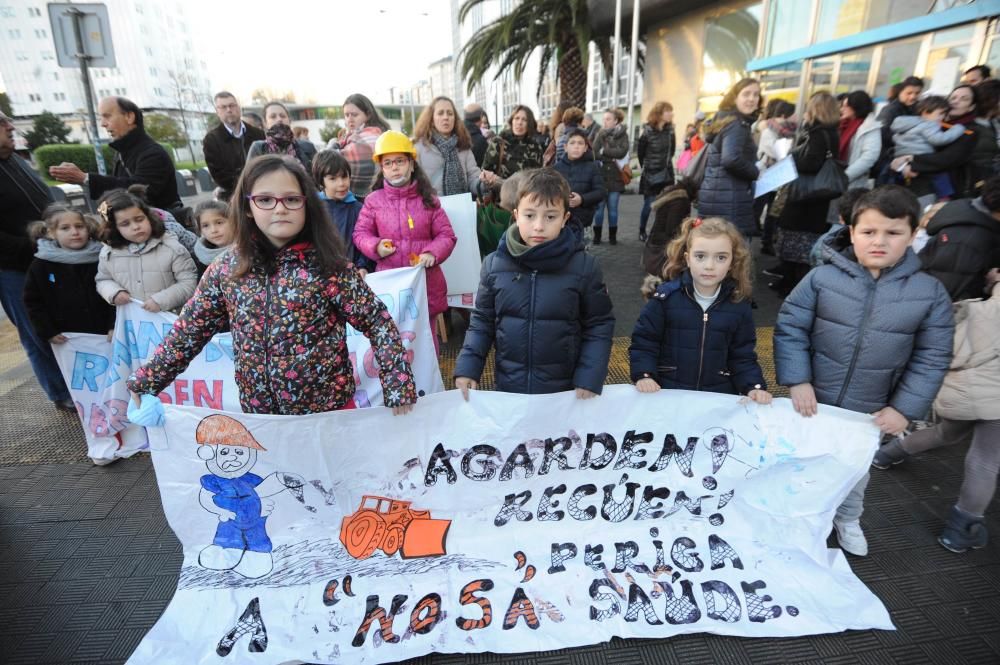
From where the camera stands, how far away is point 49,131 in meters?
28.9

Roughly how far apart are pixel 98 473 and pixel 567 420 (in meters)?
2.88

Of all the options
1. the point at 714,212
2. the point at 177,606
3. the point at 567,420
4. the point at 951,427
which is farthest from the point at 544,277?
the point at 714,212

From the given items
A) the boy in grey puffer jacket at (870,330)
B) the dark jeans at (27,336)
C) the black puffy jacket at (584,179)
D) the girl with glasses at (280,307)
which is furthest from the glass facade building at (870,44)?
the dark jeans at (27,336)

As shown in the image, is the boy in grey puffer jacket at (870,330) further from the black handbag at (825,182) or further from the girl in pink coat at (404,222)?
the black handbag at (825,182)

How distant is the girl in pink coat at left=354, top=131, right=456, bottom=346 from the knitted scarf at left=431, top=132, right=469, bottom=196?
3.66ft

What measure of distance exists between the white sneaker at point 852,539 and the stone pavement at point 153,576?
0.05 m

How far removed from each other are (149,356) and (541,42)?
14.2 metres

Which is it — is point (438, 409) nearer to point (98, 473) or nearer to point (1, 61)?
point (98, 473)

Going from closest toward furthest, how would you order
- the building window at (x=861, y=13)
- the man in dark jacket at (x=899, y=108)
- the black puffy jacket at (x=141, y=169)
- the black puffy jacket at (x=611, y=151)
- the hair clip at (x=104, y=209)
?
the hair clip at (x=104, y=209) → the black puffy jacket at (x=141, y=169) → the man in dark jacket at (x=899, y=108) → the black puffy jacket at (x=611, y=151) → the building window at (x=861, y=13)

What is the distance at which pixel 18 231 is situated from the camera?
3514 millimetres

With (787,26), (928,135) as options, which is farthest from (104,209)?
(787,26)

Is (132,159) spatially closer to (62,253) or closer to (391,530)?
(62,253)

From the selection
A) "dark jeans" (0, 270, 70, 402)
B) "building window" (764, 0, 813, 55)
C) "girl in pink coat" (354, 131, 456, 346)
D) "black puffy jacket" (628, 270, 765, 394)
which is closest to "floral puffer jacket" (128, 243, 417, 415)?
"black puffy jacket" (628, 270, 765, 394)

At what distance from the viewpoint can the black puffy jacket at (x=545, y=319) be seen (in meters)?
2.25
